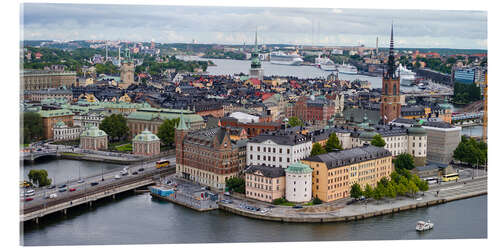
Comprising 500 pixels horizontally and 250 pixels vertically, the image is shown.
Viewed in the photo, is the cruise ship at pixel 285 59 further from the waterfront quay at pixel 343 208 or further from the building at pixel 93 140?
the waterfront quay at pixel 343 208

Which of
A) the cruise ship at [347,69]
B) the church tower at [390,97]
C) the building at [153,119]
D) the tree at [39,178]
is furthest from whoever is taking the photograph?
the cruise ship at [347,69]

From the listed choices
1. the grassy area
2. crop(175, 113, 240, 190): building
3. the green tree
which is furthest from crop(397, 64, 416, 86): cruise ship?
the green tree

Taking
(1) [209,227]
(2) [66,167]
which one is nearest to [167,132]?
(2) [66,167]

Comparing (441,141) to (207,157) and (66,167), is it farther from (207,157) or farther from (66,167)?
(66,167)

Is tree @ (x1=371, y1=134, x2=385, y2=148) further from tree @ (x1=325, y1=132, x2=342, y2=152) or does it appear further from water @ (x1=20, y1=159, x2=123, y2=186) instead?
water @ (x1=20, y1=159, x2=123, y2=186)

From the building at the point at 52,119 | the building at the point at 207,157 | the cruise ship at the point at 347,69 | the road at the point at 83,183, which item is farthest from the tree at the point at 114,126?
the cruise ship at the point at 347,69

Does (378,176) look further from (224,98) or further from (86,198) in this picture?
(224,98)
